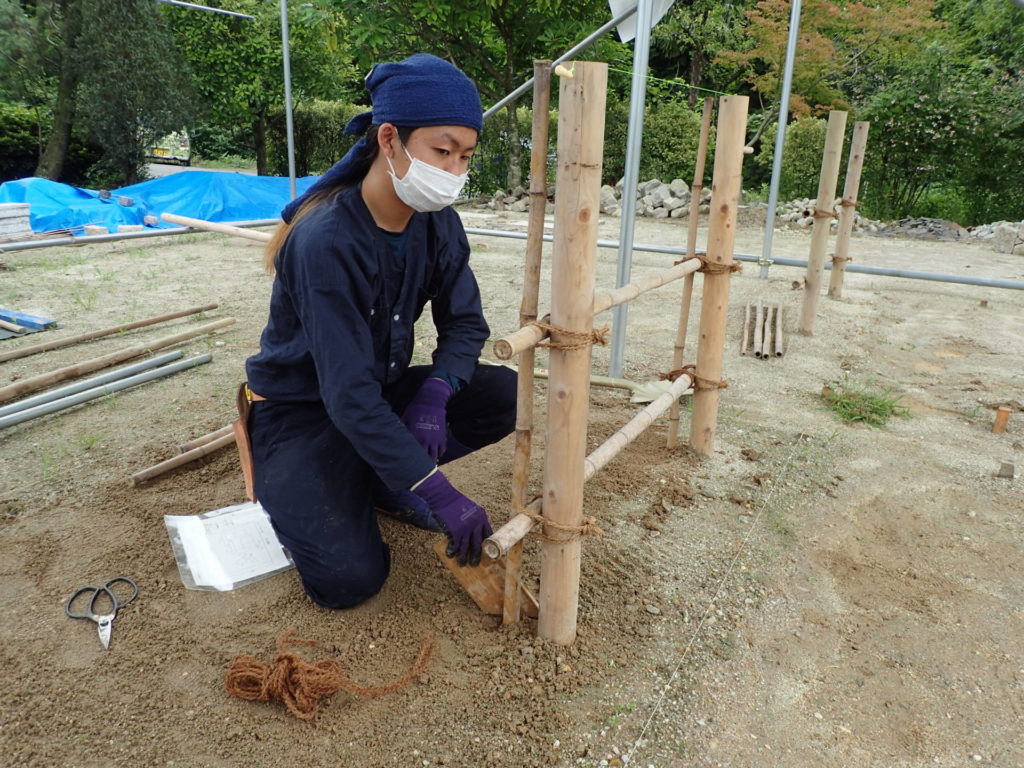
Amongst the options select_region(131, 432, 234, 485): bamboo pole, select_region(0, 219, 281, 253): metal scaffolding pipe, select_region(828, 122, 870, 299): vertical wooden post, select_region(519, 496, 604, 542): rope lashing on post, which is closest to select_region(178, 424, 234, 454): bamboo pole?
select_region(131, 432, 234, 485): bamboo pole

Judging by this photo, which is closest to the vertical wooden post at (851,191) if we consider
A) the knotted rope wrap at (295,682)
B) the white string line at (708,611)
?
the white string line at (708,611)

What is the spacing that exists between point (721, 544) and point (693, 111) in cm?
1411

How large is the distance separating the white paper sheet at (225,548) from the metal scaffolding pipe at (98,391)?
1.23 meters

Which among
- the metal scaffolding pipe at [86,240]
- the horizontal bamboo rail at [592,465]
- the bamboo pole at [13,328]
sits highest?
the metal scaffolding pipe at [86,240]

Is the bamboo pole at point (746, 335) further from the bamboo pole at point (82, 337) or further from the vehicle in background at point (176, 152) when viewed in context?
the vehicle in background at point (176, 152)

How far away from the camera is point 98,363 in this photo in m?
4.02

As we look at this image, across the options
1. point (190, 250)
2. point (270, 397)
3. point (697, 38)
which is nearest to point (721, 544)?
point (270, 397)

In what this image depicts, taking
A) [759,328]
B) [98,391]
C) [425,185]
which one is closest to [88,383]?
[98,391]

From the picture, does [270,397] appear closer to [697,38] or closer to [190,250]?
[190,250]

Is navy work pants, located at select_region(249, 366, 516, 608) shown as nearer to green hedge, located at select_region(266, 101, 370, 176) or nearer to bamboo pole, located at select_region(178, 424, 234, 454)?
bamboo pole, located at select_region(178, 424, 234, 454)

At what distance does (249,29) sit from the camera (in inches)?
596

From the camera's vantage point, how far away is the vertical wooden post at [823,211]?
4.93 metres

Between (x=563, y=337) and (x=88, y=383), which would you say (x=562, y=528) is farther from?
(x=88, y=383)

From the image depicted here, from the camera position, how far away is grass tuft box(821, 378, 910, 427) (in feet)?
12.1
